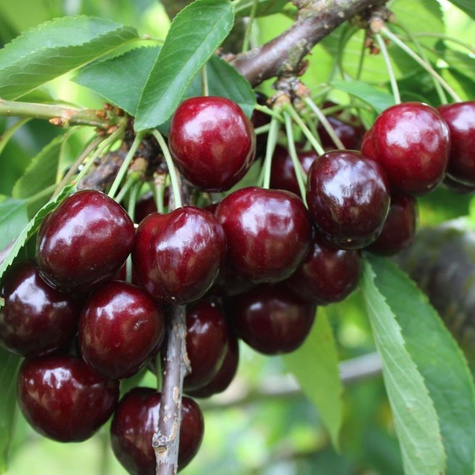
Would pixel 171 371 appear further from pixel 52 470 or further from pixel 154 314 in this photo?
pixel 52 470

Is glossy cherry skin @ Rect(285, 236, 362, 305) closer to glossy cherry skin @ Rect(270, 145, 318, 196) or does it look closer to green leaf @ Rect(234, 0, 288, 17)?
glossy cherry skin @ Rect(270, 145, 318, 196)

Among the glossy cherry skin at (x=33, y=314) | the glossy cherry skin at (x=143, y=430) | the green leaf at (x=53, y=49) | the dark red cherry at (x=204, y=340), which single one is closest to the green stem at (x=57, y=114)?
the green leaf at (x=53, y=49)

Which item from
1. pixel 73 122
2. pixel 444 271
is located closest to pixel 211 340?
pixel 73 122

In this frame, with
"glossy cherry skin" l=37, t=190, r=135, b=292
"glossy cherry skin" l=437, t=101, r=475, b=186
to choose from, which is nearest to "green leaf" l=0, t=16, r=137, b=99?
"glossy cherry skin" l=37, t=190, r=135, b=292

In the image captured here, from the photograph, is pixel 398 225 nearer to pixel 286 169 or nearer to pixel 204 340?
pixel 286 169

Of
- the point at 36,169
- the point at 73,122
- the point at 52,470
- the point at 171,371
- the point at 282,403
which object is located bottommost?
the point at 52,470
